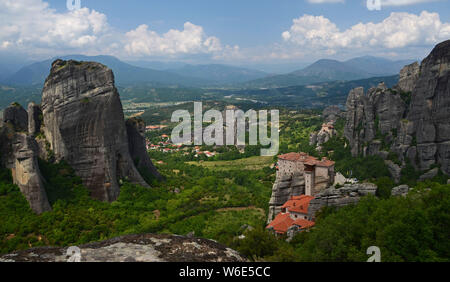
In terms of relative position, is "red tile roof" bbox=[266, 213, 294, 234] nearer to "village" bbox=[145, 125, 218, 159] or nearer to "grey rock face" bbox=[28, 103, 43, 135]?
"grey rock face" bbox=[28, 103, 43, 135]

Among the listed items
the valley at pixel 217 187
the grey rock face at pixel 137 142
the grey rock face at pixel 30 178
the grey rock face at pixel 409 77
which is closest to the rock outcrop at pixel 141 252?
the valley at pixel 217 187

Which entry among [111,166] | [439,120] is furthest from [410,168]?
[111,166]

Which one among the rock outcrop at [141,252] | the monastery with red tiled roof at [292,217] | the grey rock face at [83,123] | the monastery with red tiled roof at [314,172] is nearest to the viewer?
the rock outcrop at [141,252]

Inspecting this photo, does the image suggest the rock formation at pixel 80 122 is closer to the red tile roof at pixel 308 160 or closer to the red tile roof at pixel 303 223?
the red tile roof at pixel 308 160

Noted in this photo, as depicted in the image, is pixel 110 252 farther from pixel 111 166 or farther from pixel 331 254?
pixel 111 166

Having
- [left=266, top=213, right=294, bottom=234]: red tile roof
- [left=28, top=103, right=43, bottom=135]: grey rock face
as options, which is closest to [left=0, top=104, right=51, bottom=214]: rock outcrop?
[left=28, top=103, right=43, bottom=135]: grey rock face

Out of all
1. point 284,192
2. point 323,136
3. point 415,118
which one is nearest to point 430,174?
point 415,118
